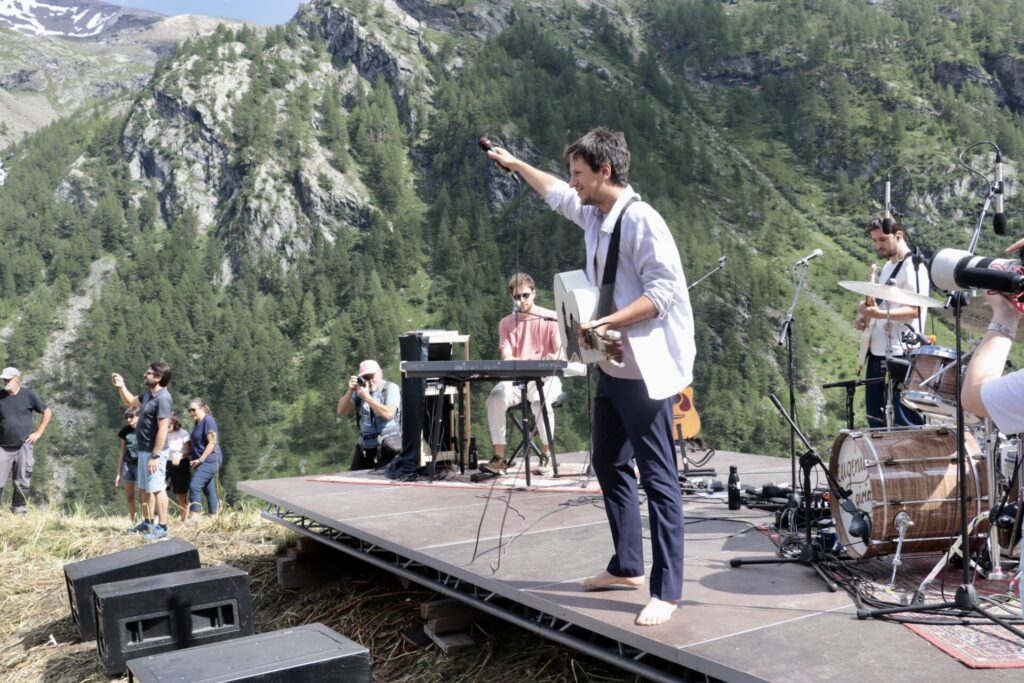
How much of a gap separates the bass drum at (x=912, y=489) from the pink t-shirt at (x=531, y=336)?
344 cm

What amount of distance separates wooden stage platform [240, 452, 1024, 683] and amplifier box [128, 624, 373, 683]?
2.28 ft

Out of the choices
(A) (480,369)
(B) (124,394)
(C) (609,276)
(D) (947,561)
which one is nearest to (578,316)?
(C) (609,276)

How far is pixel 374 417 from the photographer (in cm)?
782

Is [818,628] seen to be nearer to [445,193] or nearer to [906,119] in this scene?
[445,193]

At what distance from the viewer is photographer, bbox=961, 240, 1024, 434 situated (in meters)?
1.71

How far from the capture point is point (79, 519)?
822cm

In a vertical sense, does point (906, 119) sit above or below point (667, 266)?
above

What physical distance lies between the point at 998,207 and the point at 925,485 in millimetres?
1121

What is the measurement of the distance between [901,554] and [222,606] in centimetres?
305

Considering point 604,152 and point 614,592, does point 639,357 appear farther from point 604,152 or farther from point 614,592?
point 614,592

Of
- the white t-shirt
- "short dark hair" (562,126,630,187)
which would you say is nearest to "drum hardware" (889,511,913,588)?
"short dark hair" (562,126,630,187)

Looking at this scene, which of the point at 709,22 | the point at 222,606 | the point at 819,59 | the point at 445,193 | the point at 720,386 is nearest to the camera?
the point at 222,606

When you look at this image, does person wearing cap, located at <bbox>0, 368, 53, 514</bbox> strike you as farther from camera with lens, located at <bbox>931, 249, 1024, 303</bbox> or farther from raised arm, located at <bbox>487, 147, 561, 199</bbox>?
camera with lens, located at <bbox>931, 249, 1024, 303</bbox>

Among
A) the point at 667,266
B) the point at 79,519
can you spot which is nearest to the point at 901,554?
the point at 667,266
